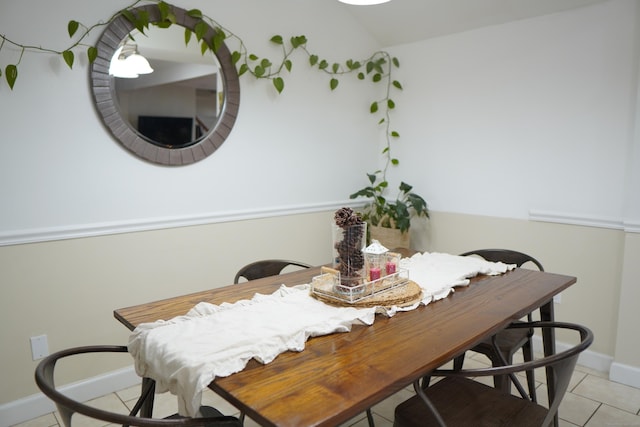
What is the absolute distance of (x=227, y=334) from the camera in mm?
1328

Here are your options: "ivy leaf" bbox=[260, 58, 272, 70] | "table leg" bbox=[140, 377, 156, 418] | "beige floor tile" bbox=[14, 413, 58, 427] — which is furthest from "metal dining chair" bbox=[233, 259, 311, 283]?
"ivy leaf" bbox=[260, 58, 272, 70]

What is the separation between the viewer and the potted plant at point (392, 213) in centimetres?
345

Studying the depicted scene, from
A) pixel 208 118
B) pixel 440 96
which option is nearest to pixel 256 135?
pixel 208 118

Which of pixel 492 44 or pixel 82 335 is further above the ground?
pixel 492 44

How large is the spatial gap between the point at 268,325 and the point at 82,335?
1504 millimetres

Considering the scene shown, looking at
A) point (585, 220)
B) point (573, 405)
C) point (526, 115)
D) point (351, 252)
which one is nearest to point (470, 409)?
point (351, 252)

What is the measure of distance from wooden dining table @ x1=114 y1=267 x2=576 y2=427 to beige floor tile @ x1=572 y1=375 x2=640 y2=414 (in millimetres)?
993

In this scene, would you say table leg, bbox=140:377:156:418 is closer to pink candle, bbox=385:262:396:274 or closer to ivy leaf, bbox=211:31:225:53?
pink candle, bbox=385:262:396:274

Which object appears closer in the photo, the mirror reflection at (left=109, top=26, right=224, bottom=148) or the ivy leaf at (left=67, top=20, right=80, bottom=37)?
the ivy leaf at (left=67, top=20, right=80, bottom=37)

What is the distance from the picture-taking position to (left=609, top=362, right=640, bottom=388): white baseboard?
258 centimetres

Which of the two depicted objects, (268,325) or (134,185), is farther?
(134,185)

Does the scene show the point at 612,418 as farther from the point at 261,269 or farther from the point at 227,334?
the point at 227,334

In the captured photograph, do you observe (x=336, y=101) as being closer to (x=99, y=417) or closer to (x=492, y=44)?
(x=492, y=44)

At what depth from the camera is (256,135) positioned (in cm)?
301
